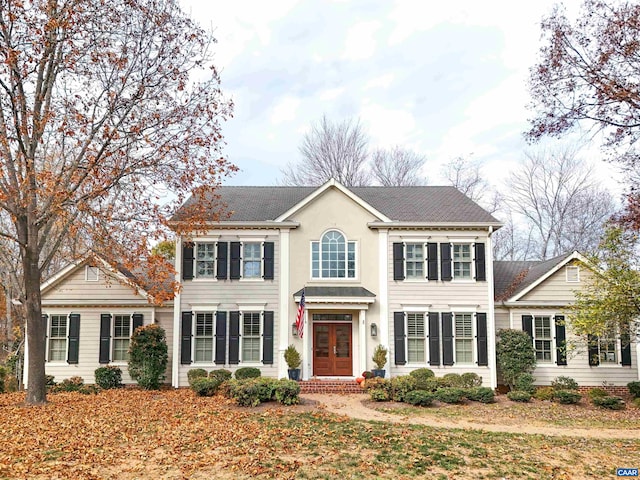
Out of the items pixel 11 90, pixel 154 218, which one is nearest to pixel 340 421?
pixel 154 218

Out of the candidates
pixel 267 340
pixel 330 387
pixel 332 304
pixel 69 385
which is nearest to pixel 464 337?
pixel 332 304

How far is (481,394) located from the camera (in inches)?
635

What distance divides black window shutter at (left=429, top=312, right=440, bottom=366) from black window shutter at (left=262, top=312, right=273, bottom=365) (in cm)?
549

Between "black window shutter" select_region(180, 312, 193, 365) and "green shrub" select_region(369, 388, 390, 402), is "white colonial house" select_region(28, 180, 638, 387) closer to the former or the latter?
"black window shutter" select_region(180, 312, 193, 365)

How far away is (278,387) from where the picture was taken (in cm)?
1418

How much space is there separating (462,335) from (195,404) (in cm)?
950

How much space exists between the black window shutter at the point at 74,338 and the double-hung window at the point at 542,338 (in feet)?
52.4

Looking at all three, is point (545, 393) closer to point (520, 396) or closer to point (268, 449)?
point (520, 396)

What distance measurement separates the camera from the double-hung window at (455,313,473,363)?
1903cm

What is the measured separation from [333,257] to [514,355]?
695 cm

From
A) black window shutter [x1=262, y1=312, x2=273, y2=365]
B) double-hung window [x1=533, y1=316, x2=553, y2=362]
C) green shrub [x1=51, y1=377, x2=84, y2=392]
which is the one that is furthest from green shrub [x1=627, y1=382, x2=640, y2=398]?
green shrub [x1=51, y1=377, x2=84, y2=392]

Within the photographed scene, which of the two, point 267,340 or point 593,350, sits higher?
point 267,340

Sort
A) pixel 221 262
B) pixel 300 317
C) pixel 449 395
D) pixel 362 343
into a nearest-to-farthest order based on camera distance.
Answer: pixel 449 395, pixel 300 317, pixel 362 343, pixel 221 262

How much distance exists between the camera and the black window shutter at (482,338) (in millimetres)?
18844
